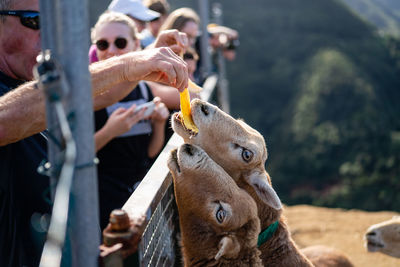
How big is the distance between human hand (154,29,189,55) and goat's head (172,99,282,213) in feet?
1.54

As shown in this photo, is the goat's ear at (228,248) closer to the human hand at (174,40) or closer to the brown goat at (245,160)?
the brown goat at (245,160)

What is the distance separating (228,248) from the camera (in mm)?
2836

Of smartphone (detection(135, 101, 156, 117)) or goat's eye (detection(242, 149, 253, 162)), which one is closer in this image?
goat's eye (detection(242, 149, 253, 162))

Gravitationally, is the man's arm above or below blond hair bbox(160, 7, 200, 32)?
above

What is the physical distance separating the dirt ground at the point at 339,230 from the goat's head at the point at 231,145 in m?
2.91

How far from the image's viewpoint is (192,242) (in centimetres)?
304

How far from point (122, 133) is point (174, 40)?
835 mm

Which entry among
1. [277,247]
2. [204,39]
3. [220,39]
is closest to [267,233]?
[277,247]

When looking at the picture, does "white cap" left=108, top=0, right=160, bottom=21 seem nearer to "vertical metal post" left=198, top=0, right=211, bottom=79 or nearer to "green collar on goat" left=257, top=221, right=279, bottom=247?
"vertical metal post" left=198, top=0, right=211, bottom=79

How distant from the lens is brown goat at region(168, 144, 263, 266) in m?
2.96

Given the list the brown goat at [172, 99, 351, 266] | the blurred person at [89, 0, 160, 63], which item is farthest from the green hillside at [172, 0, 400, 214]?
the brown goat at [172, 99, 351, 266]

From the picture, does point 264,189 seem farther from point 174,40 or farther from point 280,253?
point 174,40

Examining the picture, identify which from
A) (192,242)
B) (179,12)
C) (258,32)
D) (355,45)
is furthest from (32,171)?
(258,32)

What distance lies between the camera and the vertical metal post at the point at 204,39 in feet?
22.1
